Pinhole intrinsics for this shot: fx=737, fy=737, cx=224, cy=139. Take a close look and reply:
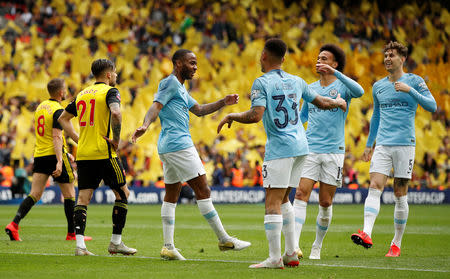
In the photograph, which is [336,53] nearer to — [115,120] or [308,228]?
[115,120]

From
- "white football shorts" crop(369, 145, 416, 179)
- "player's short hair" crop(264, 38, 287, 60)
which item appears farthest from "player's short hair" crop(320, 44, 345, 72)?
"player's short hair" crop(264, 38, 287, 60)

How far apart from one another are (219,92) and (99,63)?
20.7 meters

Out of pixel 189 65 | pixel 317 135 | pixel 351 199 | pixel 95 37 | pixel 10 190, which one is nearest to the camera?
pixel 189 65

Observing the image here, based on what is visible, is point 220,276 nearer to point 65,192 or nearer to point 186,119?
point 186,119

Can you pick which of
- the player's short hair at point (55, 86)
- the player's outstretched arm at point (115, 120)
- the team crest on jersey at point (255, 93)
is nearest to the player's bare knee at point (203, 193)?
the player's outstretched arm at point (115, 120)

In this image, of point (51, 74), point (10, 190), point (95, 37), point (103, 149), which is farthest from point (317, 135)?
point (95, 37)

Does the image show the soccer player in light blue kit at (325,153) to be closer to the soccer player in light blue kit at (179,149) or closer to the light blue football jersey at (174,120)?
the soccer player in light blue kit at (179,149)

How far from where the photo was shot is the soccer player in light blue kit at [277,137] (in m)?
6.70

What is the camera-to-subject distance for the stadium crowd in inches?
1021

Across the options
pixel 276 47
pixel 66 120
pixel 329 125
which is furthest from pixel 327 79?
pixel 66 120

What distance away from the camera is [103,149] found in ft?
26.7

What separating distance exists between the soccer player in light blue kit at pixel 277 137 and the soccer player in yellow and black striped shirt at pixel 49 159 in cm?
441

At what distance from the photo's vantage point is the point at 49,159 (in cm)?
1069

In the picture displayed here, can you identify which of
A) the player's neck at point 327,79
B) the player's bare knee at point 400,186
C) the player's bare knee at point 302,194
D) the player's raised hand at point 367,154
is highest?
the player's neck at point 327,79
